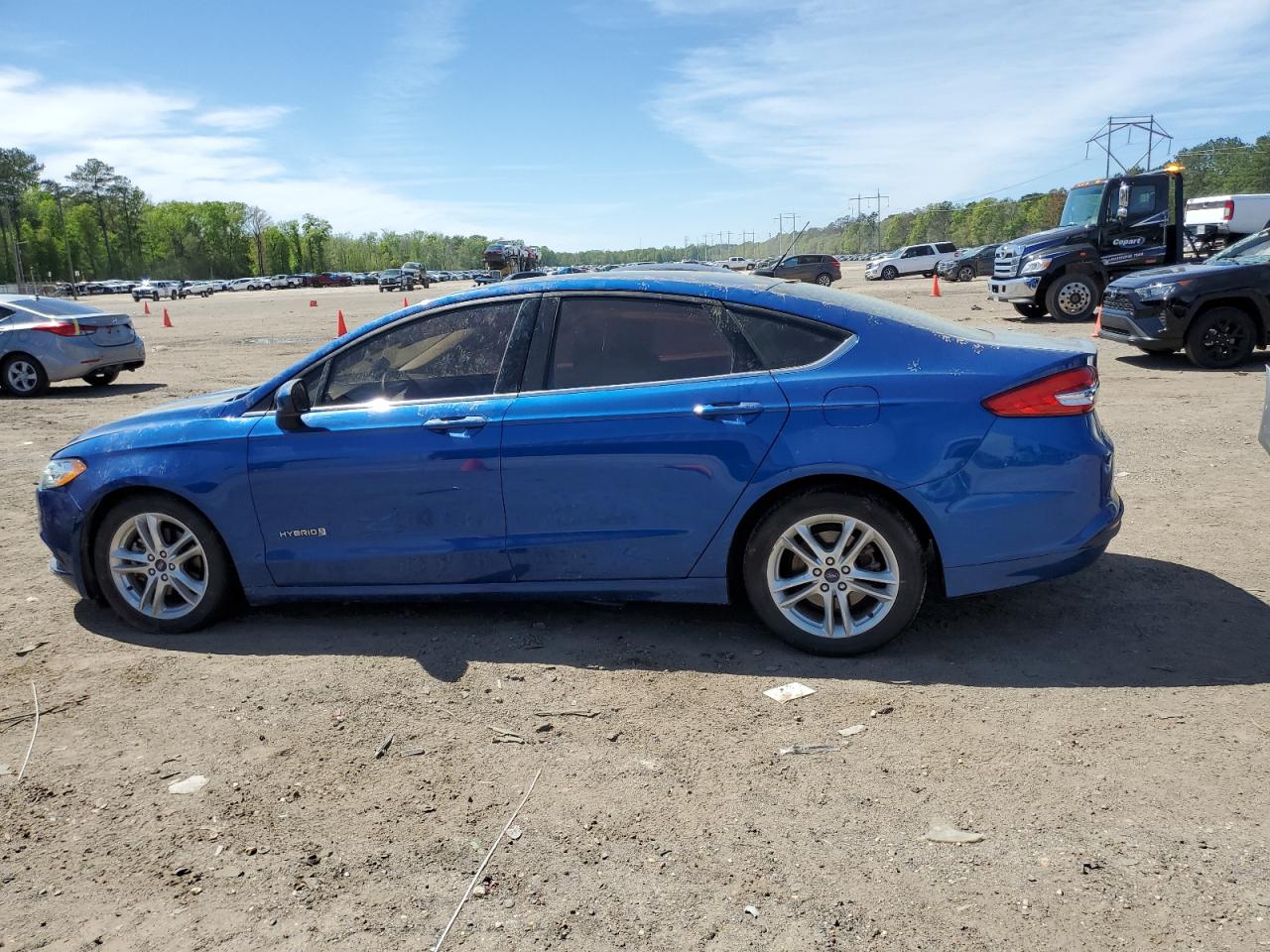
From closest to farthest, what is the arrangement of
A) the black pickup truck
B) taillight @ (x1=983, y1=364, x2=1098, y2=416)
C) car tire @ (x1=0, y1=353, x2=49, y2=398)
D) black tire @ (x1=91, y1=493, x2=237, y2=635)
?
taillight @ (x1=983, y1=364, x2=1098, y2=416)
black tire @ (x1=91, y1=493, x2=237, y2=635)
the black pickup truck
car tire @ (x1=0, y1=353, x2=49, y2=398)

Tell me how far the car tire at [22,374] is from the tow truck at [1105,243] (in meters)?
17.1

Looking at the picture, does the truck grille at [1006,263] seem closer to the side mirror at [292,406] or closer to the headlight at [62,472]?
the side mirror at [292,406]

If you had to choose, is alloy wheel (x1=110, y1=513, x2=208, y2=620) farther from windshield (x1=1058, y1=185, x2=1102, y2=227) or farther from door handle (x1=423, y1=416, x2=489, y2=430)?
windshield (x1=1058, y1=185, x2=1102, y2=227)

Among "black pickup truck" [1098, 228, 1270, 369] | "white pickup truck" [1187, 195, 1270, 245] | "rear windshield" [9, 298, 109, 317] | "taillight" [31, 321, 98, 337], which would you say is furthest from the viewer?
"white pickup truck" [1187, 195, 1270, 245]

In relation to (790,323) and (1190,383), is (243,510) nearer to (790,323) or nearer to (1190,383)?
(790,323)

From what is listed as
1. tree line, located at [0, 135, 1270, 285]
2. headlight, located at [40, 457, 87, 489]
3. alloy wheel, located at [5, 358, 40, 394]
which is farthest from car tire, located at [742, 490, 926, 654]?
tree line, located at [0, 135, 1270, 285]

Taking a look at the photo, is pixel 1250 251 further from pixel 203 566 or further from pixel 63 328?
pixel 63 328

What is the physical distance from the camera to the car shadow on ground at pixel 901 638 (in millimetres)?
4094

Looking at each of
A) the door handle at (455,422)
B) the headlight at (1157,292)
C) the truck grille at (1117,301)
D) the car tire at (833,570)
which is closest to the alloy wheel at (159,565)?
the door handle at (455,422)

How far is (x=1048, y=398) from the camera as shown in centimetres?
404

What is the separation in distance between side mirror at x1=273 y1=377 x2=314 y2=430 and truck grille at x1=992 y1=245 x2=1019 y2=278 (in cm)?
1819

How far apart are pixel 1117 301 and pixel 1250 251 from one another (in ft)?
5.46

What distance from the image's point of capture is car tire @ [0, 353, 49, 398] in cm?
1455

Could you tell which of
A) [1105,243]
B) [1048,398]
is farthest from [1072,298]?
[1048,398]
